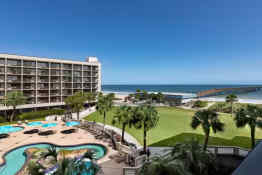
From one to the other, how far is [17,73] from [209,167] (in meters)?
43.2

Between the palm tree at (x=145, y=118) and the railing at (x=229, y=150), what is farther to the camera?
the palm tree at (x=145, y=118)

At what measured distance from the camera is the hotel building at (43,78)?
112ft

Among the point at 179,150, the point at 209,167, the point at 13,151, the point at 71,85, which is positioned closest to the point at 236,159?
the point at 209,167

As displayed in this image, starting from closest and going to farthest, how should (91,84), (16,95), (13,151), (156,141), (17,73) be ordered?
1. (13,151)
2. (156,141)
3. (16,95)
4. (17,73)
5. (91,84)

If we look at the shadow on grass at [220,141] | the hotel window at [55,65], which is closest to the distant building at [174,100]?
the shadow on grass at [220,141]

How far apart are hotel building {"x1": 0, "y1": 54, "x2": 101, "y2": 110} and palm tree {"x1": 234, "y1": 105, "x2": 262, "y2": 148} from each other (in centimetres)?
4221

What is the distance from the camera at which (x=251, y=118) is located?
12.1 meters

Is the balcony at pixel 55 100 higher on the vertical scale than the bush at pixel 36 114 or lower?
higher

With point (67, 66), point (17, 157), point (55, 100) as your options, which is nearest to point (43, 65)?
point (67, 66)

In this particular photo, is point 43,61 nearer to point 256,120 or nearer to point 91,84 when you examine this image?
point 91,84

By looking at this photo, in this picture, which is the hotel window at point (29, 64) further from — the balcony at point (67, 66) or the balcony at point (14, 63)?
the balcony at point (67, 66)

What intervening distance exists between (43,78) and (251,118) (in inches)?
1762

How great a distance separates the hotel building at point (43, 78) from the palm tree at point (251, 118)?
138ft

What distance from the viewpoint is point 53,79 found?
41156 mm
